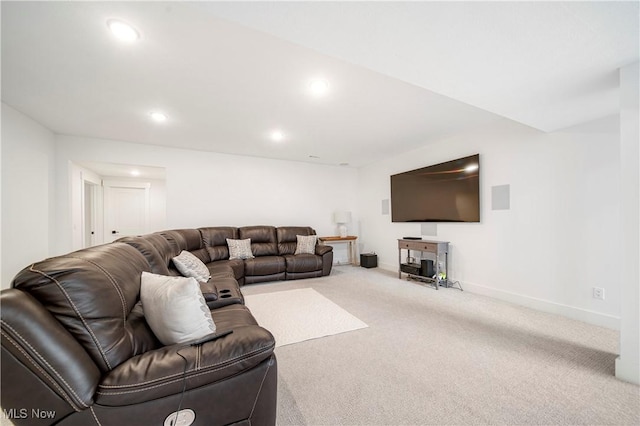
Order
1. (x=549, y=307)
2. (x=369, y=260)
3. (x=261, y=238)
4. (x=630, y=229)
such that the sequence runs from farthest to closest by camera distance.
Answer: (x=369, y=260) < (x=261, y=238) < (x=549, y=307) < (x=630, y=229)

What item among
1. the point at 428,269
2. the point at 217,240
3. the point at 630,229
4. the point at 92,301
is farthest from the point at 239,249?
the point at 630,229

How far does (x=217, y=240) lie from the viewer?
4.66m

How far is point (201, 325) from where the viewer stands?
4.17ft

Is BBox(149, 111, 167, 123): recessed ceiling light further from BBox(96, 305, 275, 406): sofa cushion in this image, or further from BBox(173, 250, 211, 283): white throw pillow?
BBox(96, 305, 275, 406): sofa cushion

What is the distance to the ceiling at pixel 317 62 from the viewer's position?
4.34 ft

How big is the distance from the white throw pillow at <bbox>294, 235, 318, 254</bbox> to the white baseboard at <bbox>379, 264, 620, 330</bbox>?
109 inches

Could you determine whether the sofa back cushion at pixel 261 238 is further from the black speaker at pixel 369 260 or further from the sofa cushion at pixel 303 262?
the black speaker at pixel 369 260

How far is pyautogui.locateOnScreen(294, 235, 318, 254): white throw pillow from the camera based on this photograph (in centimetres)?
506

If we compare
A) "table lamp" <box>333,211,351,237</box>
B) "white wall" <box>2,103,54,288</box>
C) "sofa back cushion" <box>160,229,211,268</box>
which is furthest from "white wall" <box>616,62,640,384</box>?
"white wall" <box>2,103,54,288</box>

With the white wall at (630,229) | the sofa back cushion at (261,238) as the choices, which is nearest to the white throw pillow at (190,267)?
the sofa back cushion at (261,238)

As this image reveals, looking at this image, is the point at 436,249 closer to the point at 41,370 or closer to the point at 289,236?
the point at 289,236

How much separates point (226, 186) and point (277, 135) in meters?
1.92

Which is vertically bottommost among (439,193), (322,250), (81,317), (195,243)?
(322,250)

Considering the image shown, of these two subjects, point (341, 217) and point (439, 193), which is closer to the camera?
point (439, 193)
